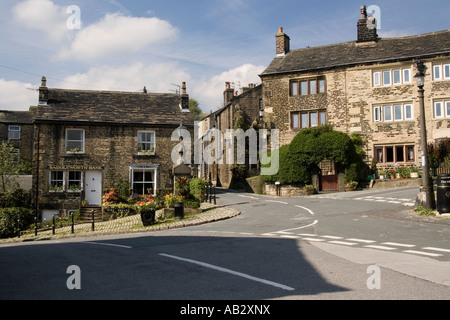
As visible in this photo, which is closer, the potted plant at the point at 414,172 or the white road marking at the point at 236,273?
the white road marking at the point at 236,273

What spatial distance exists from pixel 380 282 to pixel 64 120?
25.7 meters

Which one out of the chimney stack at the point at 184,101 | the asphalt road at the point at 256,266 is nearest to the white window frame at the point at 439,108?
the chimney stack at the point at 184,101

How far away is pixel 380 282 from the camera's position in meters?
6.60

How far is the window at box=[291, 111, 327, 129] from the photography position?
35.7 m

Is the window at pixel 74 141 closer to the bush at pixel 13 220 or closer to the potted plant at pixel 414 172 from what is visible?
the bush at pixel 13 220

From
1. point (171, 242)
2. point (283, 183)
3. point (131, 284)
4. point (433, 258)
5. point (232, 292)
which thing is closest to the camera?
point (232, 292)

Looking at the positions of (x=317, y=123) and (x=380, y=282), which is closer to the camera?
(x=380, y=282)

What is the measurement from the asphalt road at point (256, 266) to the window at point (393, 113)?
66.9ft

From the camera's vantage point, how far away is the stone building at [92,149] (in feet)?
91.2

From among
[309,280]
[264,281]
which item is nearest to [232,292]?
[264,281]

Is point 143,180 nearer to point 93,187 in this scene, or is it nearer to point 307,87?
point 93,187

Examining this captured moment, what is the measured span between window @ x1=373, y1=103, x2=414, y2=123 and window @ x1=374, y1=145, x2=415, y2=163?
230cm
